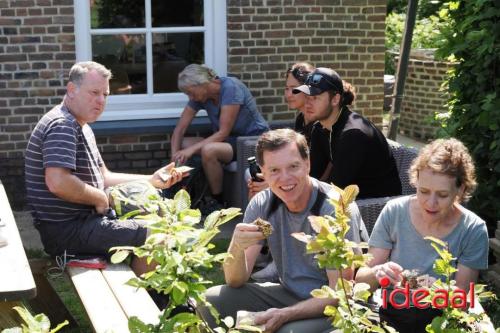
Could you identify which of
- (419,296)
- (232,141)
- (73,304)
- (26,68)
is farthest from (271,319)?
(26,68)

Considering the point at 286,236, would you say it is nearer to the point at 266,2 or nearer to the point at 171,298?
the point at 171,298

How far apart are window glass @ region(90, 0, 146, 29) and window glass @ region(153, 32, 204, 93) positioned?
268 mm

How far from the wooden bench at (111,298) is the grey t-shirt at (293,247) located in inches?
22.8

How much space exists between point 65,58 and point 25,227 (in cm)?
140

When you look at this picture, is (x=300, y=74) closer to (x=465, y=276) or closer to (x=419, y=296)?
(x=465, y=276)

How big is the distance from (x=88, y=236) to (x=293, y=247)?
1.29 m

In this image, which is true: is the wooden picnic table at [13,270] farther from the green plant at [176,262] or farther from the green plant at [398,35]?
the green plant at [398,35]

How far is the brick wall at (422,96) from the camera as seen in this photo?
36.1 ft

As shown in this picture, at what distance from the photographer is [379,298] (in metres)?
3.73

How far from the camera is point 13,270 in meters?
3.75

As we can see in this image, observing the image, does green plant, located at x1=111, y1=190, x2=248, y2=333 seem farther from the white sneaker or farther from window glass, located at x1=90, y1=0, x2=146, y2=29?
window glass, located at x1=90, y1=0, x2=146, y2=29

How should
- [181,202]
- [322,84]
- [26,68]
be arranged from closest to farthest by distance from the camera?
[181,202]
[322,84]
[26,68]

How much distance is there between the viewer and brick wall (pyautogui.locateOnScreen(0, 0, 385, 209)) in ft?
23.4

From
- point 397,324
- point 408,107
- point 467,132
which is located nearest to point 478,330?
point 397,324
